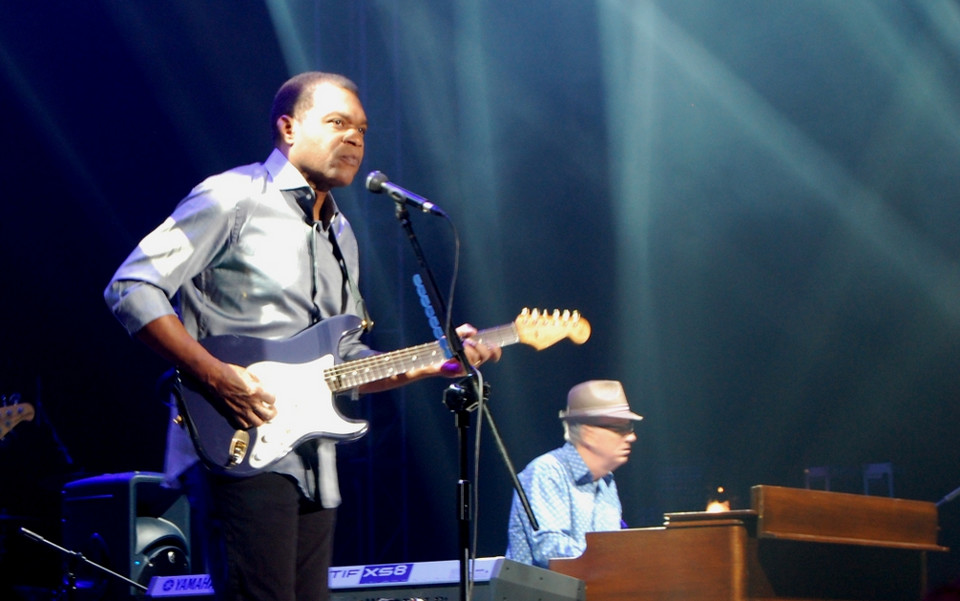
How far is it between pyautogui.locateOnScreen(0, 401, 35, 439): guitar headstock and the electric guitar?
4.55m

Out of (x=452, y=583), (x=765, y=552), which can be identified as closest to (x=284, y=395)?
(x=452, y=583)

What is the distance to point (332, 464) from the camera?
8.83 feet

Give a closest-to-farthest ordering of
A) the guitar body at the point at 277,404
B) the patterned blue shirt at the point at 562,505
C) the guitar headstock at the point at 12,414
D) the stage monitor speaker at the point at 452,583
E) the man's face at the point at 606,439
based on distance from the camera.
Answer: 1. the guitar body at the point at 277,404
2. the stage monitor speaker at the point at 452,583
3. the patterned blue shirt at the point at 562,505
4. the man's face at the point at 606,439
5. the guitar headstock at the point at 12,414

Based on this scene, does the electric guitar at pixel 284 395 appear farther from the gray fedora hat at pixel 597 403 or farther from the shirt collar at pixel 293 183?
the gray fedora hat at pixel 597 403

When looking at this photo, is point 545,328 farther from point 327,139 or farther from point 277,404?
point 277,404

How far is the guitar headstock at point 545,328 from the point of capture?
141 inches

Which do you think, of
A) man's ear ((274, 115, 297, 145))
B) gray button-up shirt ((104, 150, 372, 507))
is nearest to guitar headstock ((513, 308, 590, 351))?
gray button-up shirt ((104, 150, 372, 507))

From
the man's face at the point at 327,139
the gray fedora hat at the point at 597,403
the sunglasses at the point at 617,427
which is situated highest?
the man's face at the point at 327,139

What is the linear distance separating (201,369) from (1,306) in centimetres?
661

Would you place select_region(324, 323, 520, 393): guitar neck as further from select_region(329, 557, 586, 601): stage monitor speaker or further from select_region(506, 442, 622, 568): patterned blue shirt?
select_region(506, 442, 622, 568): patterned blue shirt

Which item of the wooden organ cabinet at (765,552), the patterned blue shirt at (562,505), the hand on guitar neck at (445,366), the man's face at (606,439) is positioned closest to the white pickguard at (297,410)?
the hand on guitar neck at (445,366)

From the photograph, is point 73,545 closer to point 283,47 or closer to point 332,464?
point 332,464

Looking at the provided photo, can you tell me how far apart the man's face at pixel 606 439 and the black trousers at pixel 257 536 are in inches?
103

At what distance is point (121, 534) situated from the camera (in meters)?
5.14
